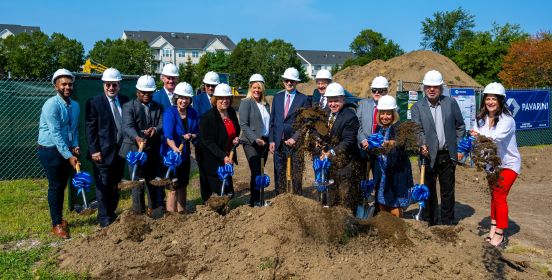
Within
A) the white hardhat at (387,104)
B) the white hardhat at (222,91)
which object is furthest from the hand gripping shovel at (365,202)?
the white hardhat at (222,91)

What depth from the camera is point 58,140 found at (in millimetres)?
5777

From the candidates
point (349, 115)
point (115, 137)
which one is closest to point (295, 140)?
point (349, 115)

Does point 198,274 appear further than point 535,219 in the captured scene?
No

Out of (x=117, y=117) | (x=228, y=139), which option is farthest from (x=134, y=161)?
(x=228, y=139)

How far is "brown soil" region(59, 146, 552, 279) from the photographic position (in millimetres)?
4473

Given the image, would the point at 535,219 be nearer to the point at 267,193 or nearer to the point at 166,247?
the point at 267,193

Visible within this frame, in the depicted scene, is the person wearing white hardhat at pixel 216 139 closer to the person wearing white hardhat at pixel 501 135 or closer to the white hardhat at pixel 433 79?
the white hardhat at pixel 433 79

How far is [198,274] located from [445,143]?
3.24m

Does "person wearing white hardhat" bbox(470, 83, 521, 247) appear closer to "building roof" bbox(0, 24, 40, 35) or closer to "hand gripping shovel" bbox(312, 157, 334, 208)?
"hand gripping shovel" bbox(312, 157, 334, 208)

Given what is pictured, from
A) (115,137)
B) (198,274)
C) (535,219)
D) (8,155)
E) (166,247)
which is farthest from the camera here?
(8,155)

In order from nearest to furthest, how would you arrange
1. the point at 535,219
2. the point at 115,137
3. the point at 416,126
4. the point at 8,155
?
the point at 416,126, the point at 115,137, the point at 535,219, the point at 8,155

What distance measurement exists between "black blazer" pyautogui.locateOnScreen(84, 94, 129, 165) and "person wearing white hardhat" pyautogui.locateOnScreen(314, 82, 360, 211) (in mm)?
2460

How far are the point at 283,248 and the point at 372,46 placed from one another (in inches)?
3050

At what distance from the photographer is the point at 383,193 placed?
5840 millimetres
